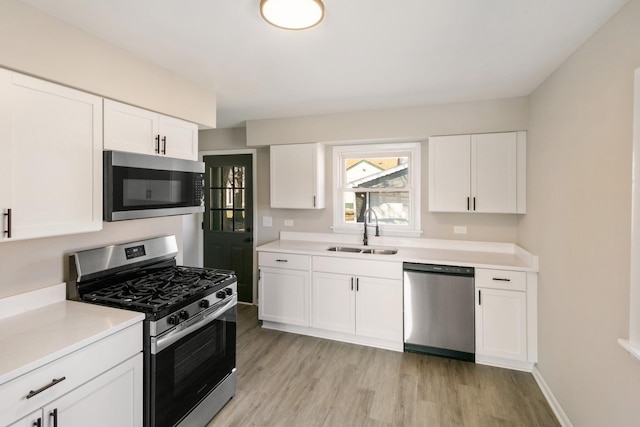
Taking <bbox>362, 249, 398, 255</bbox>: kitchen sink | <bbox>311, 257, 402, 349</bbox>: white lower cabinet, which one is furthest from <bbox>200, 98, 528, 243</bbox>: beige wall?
<bbox>311, 257, 402, 349</bbox>: white lower cabinet

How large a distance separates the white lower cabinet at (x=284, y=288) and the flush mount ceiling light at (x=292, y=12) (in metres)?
2.28

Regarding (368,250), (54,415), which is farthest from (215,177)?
(54,415)

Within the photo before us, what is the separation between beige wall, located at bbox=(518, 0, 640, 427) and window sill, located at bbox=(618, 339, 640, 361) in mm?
67

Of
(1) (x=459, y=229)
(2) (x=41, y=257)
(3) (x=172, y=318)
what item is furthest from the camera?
(1) (x=459, y=229)

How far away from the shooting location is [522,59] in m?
2.18

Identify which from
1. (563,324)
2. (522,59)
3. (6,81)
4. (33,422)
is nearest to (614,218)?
(563,324)

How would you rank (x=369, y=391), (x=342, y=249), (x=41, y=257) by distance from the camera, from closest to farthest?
1. (x=41, y=257)
2. (x=369, y=391)
3. (x=342, y=249)

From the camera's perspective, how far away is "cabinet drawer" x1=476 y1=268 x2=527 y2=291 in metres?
2.72

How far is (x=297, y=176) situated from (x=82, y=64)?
2.29 m

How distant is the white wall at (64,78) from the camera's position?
155 centimetres

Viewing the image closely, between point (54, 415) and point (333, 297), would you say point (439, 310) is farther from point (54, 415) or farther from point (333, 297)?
point (54, 415)

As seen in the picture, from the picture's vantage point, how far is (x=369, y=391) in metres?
2.49

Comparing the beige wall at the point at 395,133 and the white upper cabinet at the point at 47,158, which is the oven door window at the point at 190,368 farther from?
the beige wall at the point at 395,133

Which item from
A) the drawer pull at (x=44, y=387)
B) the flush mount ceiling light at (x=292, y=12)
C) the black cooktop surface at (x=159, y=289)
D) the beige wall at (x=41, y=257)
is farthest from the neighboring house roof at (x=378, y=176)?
the drawer pull at (x=44, y=387)
